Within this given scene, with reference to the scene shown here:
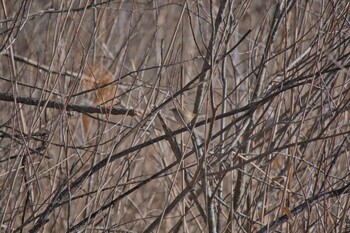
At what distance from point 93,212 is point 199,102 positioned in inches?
17.3

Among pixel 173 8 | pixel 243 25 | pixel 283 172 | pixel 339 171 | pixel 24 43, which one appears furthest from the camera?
pixel 173 8

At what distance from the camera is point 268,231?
65.4 inches

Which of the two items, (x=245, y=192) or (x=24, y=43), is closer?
(x=245, y=192)

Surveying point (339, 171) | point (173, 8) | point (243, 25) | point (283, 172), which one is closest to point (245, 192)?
point (283, 172)

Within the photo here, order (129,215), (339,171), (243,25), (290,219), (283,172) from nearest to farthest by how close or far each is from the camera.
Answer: (290,219), (283,172), (339,171), (129,215), (243,25)

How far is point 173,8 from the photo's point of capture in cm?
464

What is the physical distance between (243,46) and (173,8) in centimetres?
61

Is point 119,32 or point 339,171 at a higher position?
point 119,32

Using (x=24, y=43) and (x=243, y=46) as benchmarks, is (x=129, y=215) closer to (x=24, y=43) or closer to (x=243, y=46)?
(x=24, y=43)

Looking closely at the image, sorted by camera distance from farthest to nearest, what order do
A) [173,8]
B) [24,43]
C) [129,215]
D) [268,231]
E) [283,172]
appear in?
[173,8] < [24,43] < [129,215] < [283,172] < [268,231]

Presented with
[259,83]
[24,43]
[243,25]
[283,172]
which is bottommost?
[283,172]

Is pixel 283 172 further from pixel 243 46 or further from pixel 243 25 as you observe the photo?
pixel 243 46

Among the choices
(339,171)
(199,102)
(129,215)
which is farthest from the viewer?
(129,215)

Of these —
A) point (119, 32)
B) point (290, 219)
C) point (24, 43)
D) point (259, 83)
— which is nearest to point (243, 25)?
point (119, 32)
